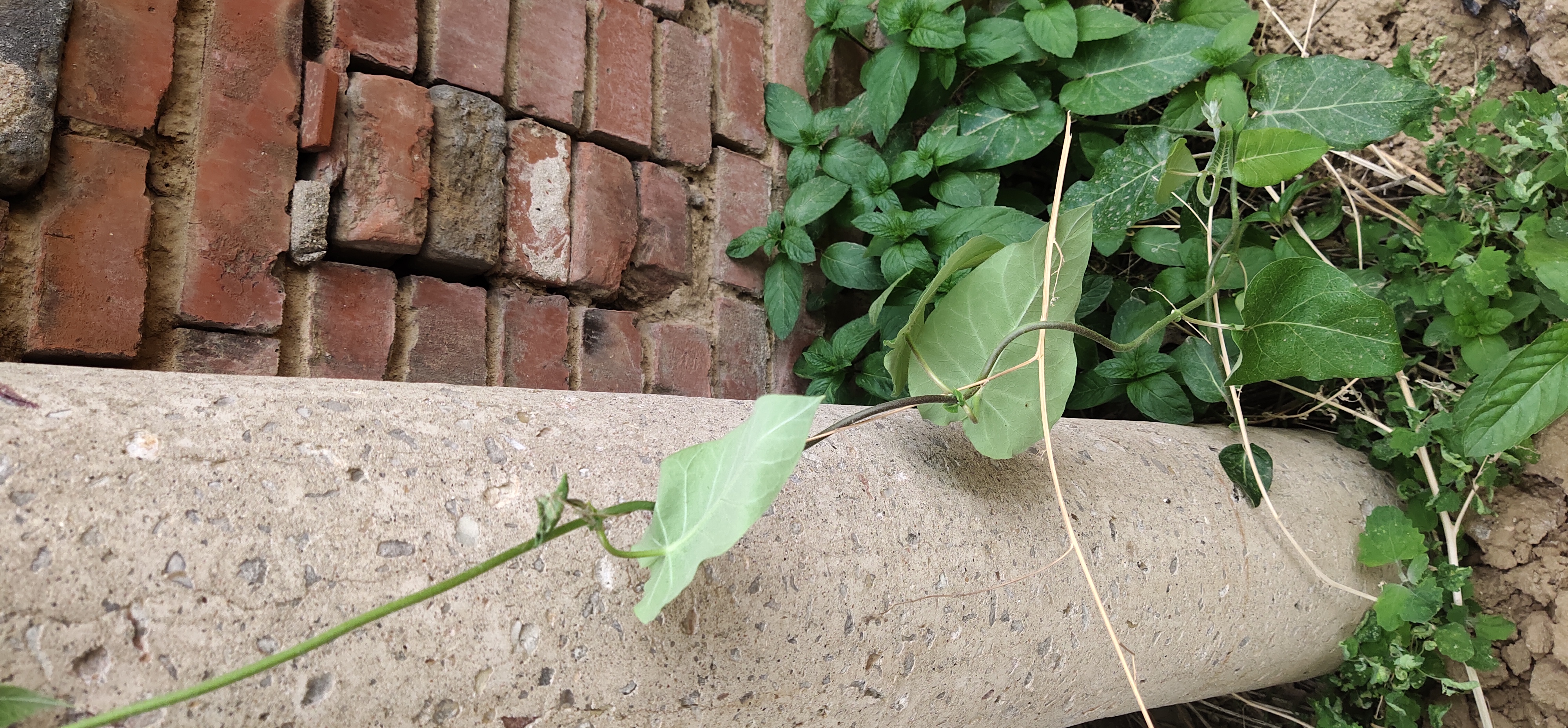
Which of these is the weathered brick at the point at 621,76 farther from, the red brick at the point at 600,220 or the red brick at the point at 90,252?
the red brick at the point at 90,252

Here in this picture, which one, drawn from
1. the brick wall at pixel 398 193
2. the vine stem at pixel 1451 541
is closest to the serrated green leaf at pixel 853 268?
the brick wall at pixel 398 193

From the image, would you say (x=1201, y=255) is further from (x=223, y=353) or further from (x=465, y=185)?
(x=223, y=353)

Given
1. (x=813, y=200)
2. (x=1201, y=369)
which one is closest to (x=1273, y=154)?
(x=1201, y=369)

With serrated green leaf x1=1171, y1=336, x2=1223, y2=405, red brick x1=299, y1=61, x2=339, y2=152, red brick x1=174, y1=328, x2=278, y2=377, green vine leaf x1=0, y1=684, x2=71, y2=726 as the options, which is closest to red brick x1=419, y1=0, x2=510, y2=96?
red brick x1=299, y1=61, x2=339, y2=152

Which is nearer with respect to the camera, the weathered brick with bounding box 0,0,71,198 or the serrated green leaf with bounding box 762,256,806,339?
the weathered brick with bounding box 0,0,71,198

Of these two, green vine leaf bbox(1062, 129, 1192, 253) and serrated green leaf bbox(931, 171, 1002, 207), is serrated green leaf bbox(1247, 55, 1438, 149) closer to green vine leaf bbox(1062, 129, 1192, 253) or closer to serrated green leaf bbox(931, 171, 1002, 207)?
green vine leaf bbox(1062, 129, 1192, 253)

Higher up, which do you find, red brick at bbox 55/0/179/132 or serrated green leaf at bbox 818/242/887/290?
red brick at bbox 55/0/179/132
